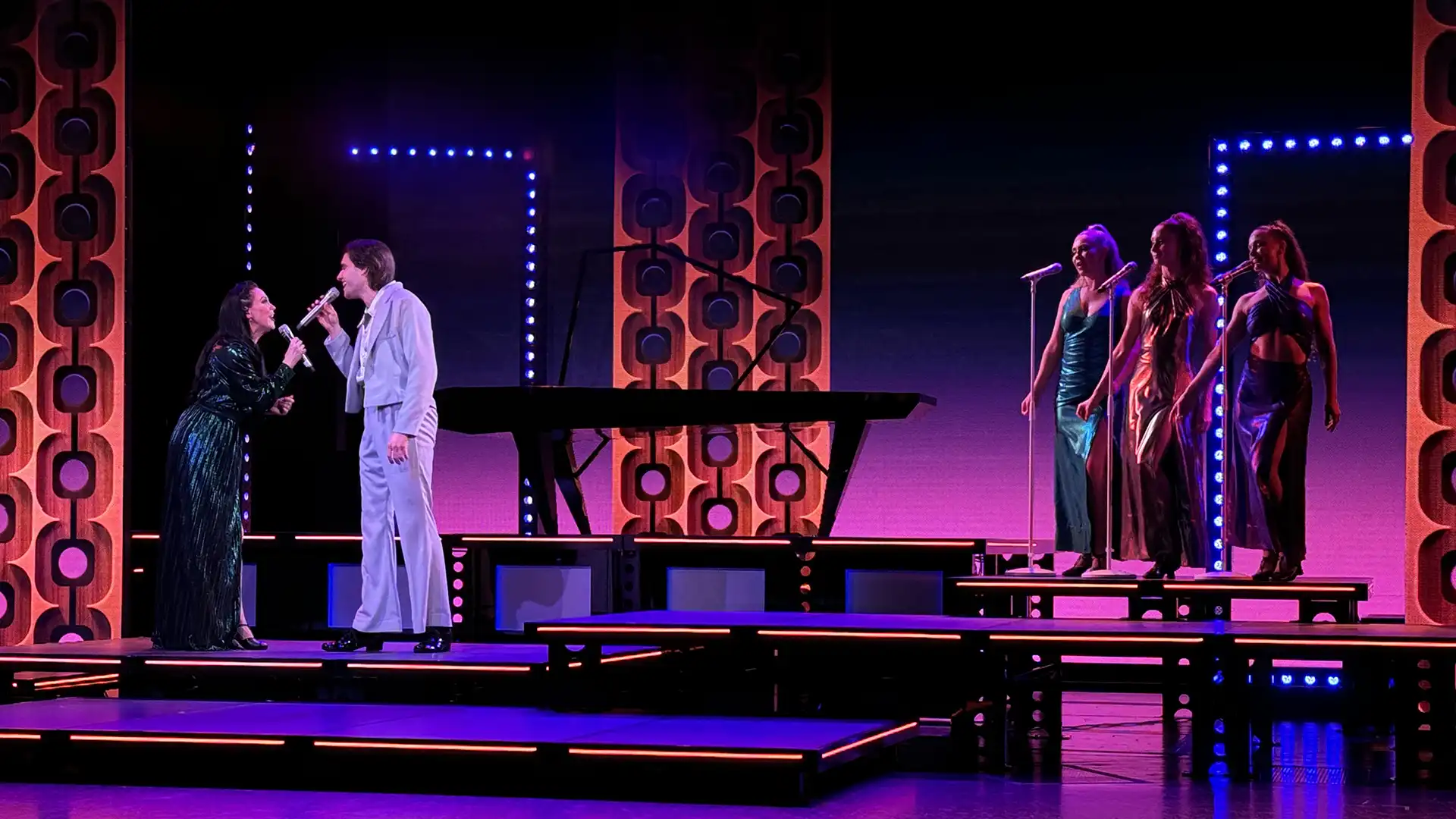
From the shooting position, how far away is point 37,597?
7.79m

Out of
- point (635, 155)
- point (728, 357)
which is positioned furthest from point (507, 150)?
point (728, 357)

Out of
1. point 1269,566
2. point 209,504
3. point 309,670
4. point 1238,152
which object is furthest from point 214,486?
point 1238,152

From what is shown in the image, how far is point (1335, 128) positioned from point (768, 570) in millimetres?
3747

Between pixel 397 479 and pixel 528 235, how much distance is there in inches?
158

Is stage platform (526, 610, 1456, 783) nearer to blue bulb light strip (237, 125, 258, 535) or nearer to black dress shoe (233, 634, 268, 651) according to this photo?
black dress shoe (233, 634, 268, 651)

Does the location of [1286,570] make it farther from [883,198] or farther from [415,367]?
[883,198]

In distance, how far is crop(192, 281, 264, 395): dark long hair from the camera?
6293 millimetres

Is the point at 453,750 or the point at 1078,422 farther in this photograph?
the point at 1078,422

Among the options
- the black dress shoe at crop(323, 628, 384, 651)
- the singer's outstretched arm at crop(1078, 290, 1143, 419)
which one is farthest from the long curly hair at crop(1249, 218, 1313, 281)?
the black dress shoe at crop(323, 628, 384, 651)

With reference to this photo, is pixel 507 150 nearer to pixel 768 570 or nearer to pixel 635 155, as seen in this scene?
pixel 635 155

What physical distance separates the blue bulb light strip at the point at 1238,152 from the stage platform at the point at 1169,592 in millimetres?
1784

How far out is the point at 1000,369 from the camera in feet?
30.4

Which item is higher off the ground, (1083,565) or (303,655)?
(1083,565)

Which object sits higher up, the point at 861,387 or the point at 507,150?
the point at 507,150
